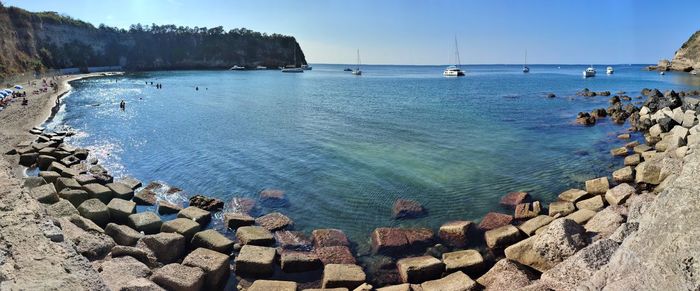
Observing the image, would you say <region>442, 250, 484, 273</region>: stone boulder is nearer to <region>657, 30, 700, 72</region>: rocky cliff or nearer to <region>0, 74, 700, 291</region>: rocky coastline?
<region>0, 74, 700, 291</region>: rocky coastline

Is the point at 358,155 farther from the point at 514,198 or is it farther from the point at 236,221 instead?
the point at 236,221

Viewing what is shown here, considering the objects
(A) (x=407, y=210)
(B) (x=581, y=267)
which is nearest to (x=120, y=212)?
(A) (x=407, y=210)

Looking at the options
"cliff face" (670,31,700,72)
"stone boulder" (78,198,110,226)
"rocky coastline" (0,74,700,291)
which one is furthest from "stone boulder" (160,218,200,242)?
"cliff face" (670,31,700,72)

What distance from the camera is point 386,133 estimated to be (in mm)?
30484

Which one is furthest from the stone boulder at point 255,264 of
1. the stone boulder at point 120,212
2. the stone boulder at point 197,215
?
the stone boulder at point 120,212

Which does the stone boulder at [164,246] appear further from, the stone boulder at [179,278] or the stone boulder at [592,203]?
the stone boulder at [592,203]

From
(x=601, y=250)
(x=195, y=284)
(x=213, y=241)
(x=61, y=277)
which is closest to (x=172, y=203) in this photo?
(x=213, y=241)

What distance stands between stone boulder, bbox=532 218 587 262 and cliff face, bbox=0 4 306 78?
7359 centimetres

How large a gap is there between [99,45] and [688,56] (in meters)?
182

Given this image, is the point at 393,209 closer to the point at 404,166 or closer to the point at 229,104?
the point at 404,166

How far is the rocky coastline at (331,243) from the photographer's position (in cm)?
755

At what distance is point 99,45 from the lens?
145 m

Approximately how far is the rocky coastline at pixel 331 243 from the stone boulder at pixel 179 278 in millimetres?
28

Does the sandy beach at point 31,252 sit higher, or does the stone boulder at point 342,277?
the sandy beach at point 31,252
